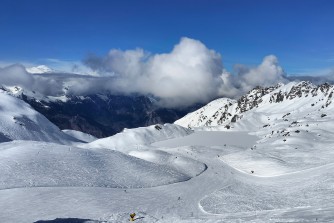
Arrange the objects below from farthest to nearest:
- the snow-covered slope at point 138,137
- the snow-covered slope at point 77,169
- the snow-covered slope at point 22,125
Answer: the snow-covered slope at point 22,125
the snow-covered slope at point 138,137
the snow-covered slope at point 77,169

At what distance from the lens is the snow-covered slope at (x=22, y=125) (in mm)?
138863

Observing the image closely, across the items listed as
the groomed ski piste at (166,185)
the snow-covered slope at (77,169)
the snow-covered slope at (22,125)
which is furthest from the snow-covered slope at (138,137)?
the snow-covered slope at (77,169)

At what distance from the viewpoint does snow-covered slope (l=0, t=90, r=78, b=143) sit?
138863 millimetres

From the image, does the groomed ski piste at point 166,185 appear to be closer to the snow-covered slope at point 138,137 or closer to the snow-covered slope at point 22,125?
the snow-covered slope at point 138,137

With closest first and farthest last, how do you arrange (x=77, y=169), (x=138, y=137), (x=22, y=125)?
(x=77, y=169), (x=138, y=137), (x=22, y=125)

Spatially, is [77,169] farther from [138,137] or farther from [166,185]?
[138,137]

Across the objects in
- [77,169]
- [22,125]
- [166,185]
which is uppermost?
[22,125]

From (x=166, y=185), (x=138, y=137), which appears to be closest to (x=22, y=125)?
(x=138, y=137)

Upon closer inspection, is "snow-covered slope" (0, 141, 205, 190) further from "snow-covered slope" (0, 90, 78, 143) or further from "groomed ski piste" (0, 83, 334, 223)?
"snow-covered slope" (0, 90, 78, 143)

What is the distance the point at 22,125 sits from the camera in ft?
483

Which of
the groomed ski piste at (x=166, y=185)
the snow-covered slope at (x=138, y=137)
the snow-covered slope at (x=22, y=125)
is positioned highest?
the snow-covered slope at (x=22, y=125)

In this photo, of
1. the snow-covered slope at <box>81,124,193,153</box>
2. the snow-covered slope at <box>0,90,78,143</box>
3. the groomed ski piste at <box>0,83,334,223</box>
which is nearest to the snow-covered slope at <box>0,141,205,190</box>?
the groomed ski piste at <box>0,83,334,223</box>

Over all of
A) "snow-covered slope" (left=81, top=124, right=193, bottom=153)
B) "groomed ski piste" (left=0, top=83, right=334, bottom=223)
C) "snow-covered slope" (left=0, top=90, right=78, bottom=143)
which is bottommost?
"groomed ski piste" (left=0, top=83, right=334, bottom=223)

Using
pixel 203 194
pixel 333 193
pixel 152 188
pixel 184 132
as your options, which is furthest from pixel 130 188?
pixel 184 132
